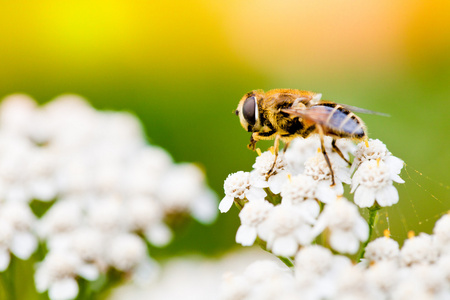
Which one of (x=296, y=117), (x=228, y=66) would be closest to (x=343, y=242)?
(x=296, y=117)

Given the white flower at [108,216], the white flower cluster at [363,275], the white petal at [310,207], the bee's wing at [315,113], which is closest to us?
the white flower cluster at [363,275]

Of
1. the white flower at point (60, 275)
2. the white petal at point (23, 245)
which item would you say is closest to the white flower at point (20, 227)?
the white petal at point (23, 245)

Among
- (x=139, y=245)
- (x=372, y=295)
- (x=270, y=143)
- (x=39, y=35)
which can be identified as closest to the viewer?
(x=372, y=295)

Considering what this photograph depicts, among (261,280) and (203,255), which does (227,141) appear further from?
(261,280)

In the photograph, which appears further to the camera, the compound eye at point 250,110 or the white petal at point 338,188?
the compound eye at point 250,110

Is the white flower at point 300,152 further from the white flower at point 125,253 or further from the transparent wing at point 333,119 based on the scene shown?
the white flower at point 125,253

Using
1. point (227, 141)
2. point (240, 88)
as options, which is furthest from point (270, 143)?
point (240, 88)

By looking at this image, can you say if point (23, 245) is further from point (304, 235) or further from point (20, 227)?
point (304, 235)
